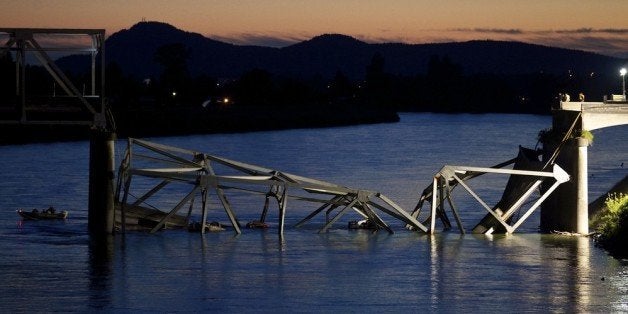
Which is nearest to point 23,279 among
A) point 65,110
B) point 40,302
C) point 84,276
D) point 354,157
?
point 84,276

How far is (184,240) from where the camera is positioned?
171ft

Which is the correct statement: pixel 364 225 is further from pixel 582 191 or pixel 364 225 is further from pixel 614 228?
pixel 614 228

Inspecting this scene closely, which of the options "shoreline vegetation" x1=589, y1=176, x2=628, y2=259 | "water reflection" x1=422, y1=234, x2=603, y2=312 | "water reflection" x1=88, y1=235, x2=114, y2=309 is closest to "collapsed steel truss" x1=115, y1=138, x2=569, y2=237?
"water reflection" x1=422, y1=234, x2=603, y2=312

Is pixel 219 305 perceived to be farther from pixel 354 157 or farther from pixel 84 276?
pixel 354 157

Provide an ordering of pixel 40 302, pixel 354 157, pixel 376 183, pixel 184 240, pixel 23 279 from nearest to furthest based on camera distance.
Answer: pixel 40 302
pixel 23 279
pixel 184 240
pixel 376 183
pixel 354 157

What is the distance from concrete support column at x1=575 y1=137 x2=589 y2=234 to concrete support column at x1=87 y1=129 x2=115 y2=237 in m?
18.5

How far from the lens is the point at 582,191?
5247cm

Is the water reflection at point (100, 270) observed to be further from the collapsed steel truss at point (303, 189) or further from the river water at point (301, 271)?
the collapsed steel truss at point (303, 189)

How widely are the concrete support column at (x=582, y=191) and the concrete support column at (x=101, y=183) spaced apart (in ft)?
60.7

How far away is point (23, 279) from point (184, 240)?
10.8m

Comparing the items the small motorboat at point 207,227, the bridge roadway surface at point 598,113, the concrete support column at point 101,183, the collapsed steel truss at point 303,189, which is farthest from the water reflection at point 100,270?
the bridge roadway surface at point 598,113

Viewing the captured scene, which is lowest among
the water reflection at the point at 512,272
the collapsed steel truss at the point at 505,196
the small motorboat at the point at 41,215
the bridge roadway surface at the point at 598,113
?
the water reflection at the point at 512,272

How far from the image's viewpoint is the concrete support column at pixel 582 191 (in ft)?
172

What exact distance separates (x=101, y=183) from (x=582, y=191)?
19.1m
